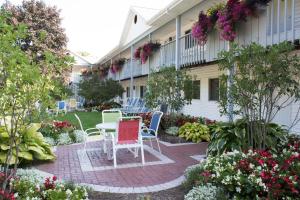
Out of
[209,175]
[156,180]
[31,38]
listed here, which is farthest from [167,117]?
[31,38]

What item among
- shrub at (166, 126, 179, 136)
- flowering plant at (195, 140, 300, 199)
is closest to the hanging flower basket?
shrub at (166, 126, 179, 136)

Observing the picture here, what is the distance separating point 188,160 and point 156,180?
5.50ft

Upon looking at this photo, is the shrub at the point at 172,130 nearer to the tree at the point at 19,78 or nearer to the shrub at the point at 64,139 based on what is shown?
the shrub at the point at 64,139

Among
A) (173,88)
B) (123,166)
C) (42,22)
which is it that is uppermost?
(42,22)

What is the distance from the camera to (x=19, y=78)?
11.1ft

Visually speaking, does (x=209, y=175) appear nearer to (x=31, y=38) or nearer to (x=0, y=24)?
(x=0, y=24)

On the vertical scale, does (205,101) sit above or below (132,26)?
below

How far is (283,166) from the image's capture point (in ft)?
14.2

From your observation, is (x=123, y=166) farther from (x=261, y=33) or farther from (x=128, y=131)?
(x=261, y=33)

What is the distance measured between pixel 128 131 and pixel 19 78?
130 inches

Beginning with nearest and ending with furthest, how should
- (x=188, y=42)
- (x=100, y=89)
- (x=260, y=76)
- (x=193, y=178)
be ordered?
1. (x=193, y=178)
2. (x=260, y=76)
3. (x=188, y=42)
4. (x=100, y=89)

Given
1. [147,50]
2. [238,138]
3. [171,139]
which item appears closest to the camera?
[238,138]

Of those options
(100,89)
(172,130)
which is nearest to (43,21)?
(100,89)

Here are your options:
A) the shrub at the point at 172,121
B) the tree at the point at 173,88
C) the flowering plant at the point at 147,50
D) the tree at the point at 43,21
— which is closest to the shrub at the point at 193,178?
the tree at the point at 173,88
